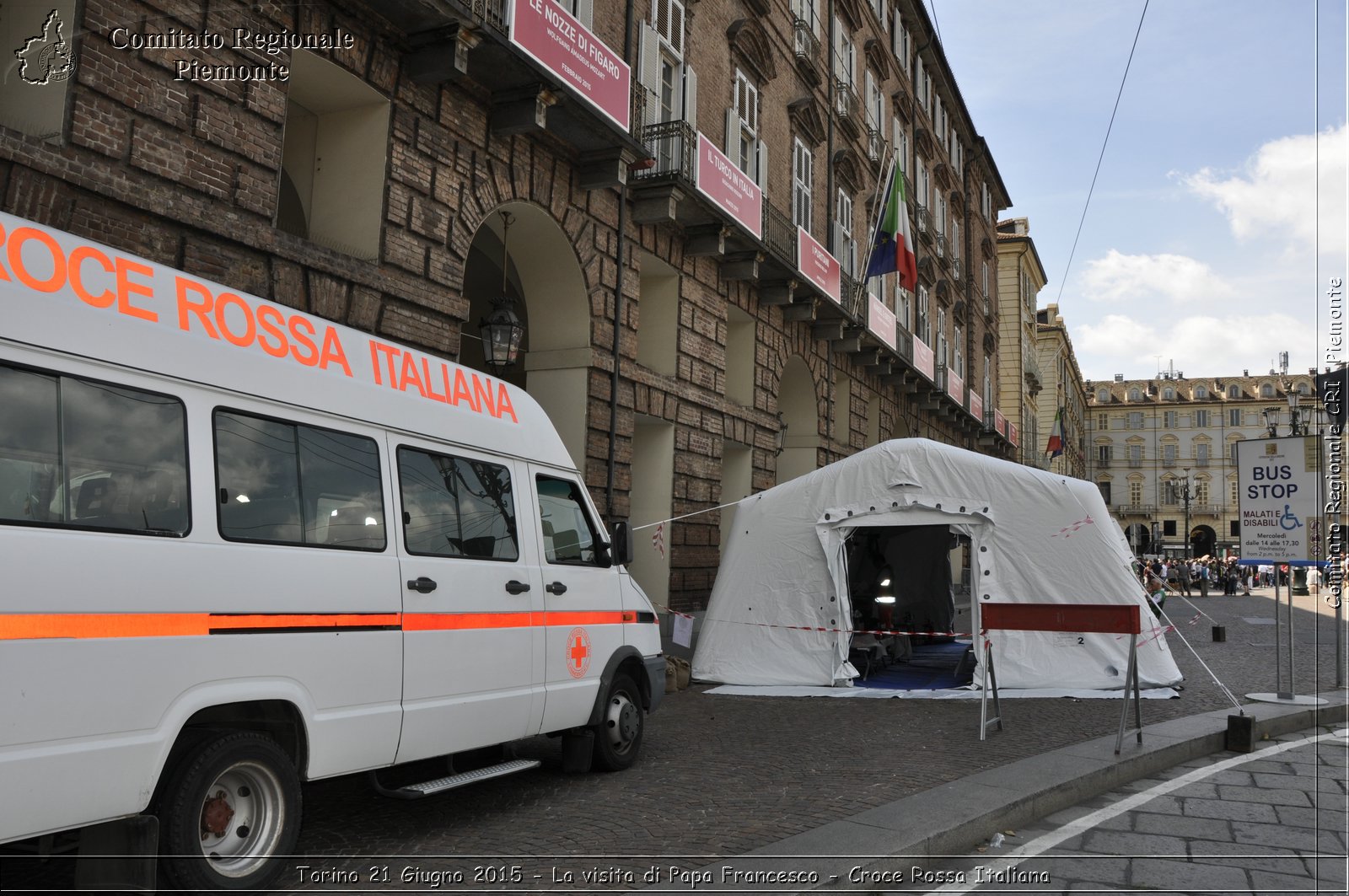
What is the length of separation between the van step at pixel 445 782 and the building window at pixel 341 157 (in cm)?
→ 584

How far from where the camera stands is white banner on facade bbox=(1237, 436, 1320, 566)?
10953 mm

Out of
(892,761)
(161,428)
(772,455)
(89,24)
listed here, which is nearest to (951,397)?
(772,455)

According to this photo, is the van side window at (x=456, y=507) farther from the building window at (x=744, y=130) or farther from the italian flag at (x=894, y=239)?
the italian flag at (x=894, y=239)

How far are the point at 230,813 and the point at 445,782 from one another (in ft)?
4.19

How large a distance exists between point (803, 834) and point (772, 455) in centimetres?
1418

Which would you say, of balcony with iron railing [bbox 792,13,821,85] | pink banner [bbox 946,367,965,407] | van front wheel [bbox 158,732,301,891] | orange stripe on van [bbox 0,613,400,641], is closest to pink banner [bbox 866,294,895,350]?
balcony with iron railing [bbox 792,13,821,85]

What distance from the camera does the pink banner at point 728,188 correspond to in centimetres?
1482

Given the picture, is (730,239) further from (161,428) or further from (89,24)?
(161,428)

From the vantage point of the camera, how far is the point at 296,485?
4.84 m

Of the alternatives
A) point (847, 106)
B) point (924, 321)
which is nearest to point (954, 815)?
point (847, 106)

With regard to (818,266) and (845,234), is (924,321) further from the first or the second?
(818,266)

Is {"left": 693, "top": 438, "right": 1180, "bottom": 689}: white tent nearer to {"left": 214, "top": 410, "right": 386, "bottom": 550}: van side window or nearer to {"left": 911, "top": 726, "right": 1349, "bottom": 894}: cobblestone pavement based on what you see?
{"left": 911, "top": 726, "right": 1349, "bottom": 894}: cobblestone pavement

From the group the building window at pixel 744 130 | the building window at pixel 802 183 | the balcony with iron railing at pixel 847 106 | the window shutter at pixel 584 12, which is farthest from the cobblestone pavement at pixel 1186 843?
the balcony with iron railing at pixel 847 106

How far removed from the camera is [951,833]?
535cm
